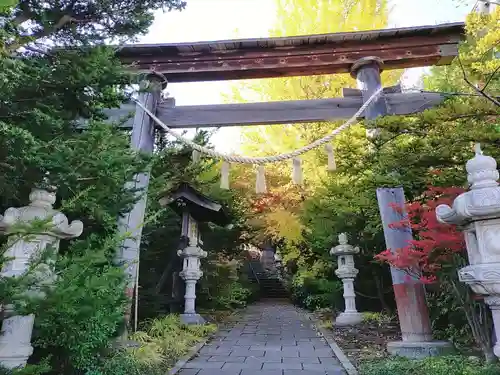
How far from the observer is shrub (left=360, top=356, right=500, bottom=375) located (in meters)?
3.67

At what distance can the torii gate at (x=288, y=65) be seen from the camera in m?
6.19

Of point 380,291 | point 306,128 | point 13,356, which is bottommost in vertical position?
point 13,356

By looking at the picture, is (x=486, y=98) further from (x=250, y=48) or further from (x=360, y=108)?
(x=250, y=48)

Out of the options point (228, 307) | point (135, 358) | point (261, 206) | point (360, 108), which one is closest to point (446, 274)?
point (360, 108)

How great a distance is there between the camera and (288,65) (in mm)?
6484

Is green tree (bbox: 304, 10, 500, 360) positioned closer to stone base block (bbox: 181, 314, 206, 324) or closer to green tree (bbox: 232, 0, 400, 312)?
green tree (bbox: 232, 0, 400, 312)

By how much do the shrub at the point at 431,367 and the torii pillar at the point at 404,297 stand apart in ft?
1.31

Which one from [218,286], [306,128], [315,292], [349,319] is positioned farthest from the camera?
[315,292]

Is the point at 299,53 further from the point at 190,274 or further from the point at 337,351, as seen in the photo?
the point at 190,274

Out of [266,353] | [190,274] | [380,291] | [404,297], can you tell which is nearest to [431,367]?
[404,297]

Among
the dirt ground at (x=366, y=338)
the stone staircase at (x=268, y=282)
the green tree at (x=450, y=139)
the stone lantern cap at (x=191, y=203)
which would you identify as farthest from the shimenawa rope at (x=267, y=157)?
the stone staircase at (x=268, y=282)

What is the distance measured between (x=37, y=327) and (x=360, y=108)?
5.19 meters

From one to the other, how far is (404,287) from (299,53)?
4.11m

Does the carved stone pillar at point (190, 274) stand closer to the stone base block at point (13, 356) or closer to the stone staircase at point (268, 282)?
the stone base block at point (13, 356)
